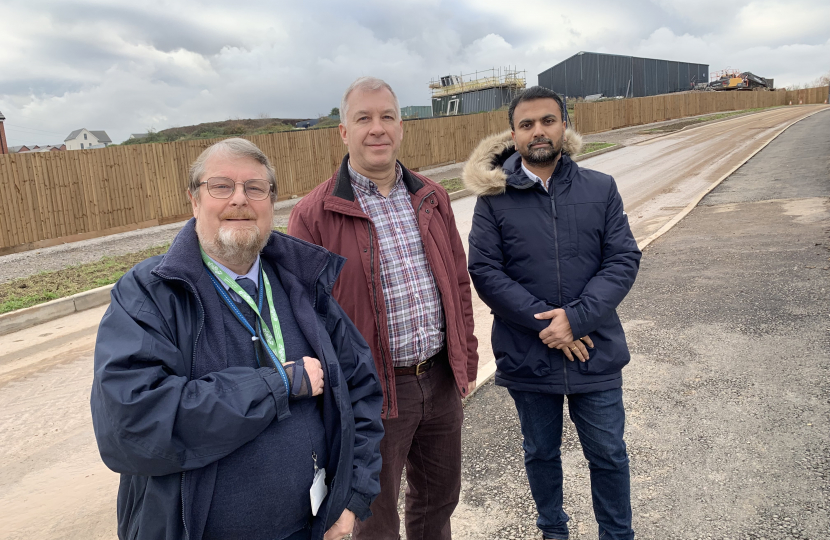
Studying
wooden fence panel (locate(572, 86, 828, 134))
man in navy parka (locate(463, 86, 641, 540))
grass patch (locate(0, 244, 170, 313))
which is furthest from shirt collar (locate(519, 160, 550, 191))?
wooden fence panel (locate(572, 86, 828, 134))

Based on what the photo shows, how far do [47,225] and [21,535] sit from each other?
1161 cm

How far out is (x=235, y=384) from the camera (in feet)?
5.75

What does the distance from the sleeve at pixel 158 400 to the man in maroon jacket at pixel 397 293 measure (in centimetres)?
89

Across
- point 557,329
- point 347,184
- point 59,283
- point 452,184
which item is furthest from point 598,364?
point 452,184

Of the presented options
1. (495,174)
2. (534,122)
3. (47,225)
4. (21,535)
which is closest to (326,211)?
(495,174)

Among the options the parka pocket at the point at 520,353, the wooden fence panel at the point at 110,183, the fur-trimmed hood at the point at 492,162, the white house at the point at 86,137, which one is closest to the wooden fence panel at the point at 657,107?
the wooden fence panel at the point at 110,183

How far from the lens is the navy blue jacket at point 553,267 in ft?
9.32

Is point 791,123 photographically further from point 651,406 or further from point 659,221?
point 651,406

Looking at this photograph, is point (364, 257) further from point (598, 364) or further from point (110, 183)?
point (110, 183)

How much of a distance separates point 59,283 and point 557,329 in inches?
350

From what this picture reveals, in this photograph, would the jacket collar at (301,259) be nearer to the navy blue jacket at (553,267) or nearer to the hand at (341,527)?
the hand at (341,527)

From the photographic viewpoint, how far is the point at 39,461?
13.9 feet

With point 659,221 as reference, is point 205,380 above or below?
above

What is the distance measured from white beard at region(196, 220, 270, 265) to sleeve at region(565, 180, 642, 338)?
1524mm
